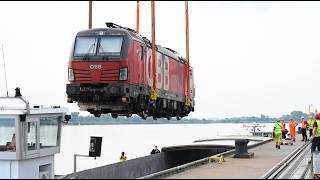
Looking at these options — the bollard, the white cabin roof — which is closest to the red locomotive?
the white cabin roof

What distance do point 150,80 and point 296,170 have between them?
8029mm

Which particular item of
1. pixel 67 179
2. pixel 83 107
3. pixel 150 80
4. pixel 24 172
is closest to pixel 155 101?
pixel 150 80

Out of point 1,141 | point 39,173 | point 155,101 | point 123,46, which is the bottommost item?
point 39,173

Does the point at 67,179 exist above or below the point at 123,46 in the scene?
below

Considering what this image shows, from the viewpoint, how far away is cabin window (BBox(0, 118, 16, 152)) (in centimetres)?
1800

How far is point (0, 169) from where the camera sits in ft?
59.1

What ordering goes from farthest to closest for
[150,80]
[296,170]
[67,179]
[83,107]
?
[150,80], [83,107], [296,170], [67,179]

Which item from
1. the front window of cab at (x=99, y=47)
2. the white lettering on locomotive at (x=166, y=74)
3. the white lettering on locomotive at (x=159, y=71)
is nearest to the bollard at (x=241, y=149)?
the white lettering on locomotive at (x=159, y=71)

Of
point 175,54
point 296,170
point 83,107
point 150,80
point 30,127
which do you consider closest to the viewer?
point 296,170

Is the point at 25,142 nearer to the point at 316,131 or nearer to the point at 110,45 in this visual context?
the point at 110,45

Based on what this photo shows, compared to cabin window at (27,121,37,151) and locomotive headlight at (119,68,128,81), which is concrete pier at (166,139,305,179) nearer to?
locomotive headlight at (119,68,128,81)

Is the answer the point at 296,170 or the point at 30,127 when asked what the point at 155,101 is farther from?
the point at 296,170

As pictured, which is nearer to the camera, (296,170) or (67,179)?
(67,179)

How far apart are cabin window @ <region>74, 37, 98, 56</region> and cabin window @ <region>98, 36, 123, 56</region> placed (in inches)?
10.4
